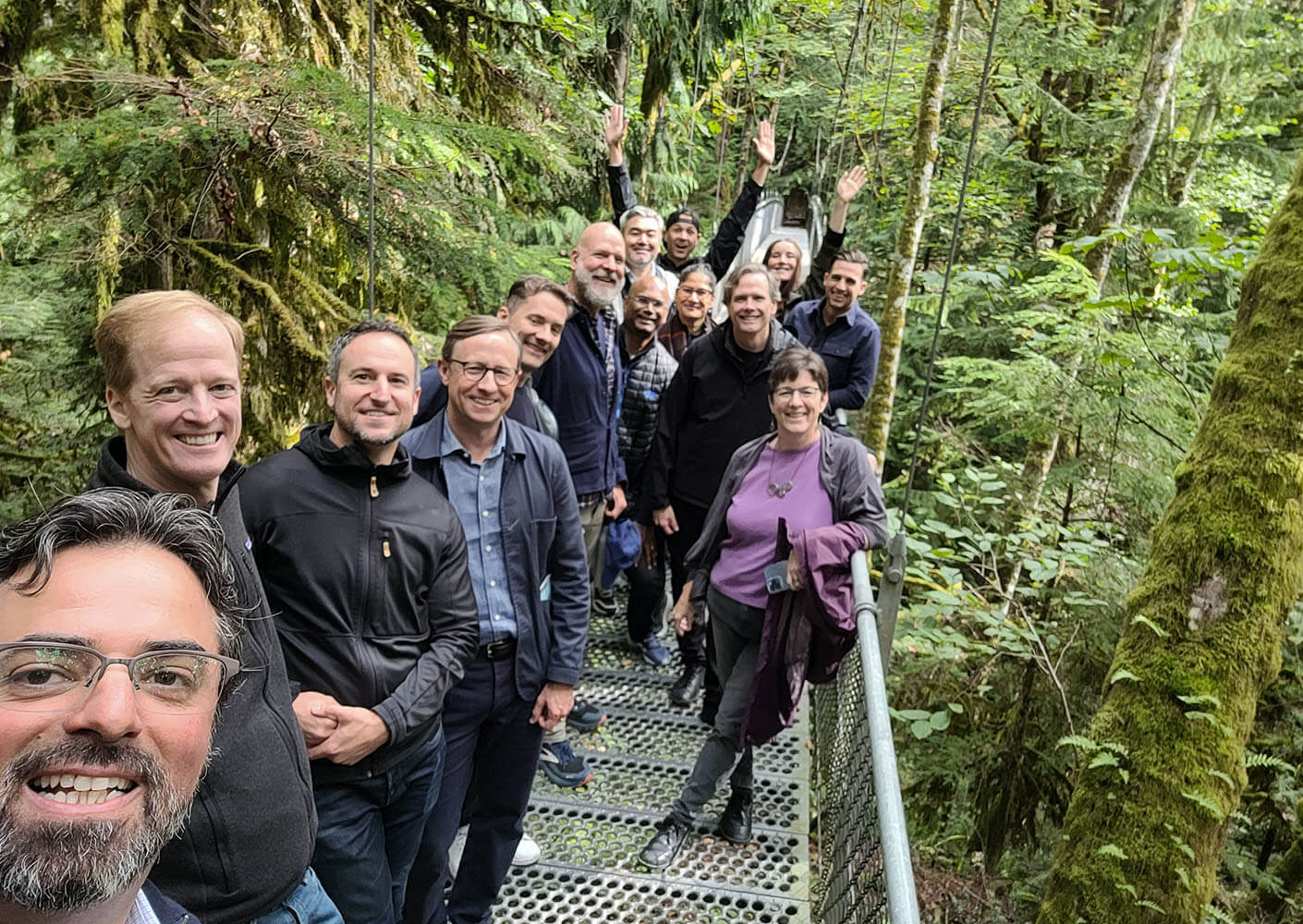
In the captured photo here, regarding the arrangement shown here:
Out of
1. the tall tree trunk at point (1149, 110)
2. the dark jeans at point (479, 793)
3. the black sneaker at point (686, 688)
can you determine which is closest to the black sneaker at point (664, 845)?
the dark jeans at point (479, 793)

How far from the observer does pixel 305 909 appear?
166 cm

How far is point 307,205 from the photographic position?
315cm

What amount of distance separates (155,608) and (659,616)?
13.2 ft

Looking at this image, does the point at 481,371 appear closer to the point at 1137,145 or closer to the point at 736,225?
the point at 736,225

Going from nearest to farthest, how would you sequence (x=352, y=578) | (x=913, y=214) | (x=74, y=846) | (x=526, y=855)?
1. (x=74, y=846)
2. (x=352, y=578)
3. (x=526, y=855)
4. (x=913, y=214)

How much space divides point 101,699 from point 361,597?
3.78ft

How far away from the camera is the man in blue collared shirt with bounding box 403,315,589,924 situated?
260 centimetres

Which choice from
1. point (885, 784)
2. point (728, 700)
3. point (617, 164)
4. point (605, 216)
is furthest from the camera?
point (605, 216)

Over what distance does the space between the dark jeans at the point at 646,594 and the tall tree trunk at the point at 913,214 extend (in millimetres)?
2350

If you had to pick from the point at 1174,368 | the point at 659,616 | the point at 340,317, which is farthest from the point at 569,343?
the point at 1174,368

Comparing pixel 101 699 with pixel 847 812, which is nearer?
pixel 101 699

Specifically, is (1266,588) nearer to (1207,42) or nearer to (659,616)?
(659,616)

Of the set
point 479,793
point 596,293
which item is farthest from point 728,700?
point 596,293

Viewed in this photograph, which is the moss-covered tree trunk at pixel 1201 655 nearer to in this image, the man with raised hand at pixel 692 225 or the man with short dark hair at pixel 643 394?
the man with short dark hair at pixel 643 394
